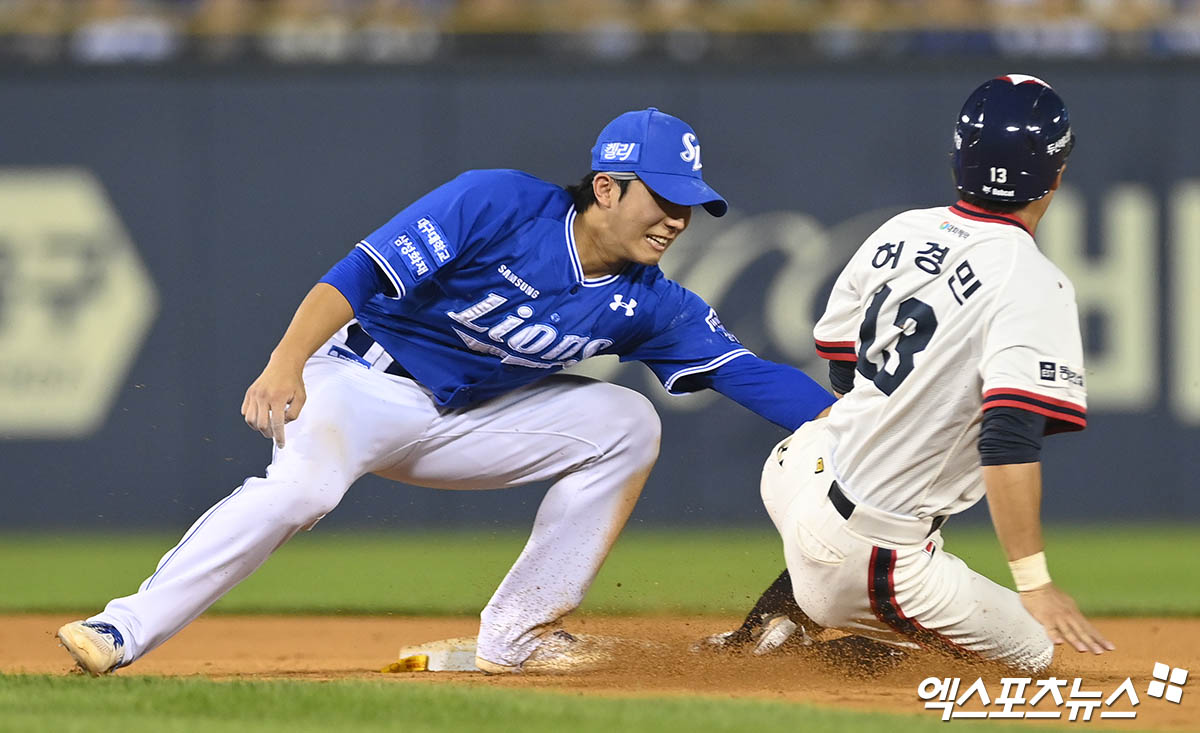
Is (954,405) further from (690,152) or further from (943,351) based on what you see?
(690,152)

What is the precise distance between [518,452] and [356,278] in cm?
92

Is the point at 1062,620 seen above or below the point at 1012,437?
below

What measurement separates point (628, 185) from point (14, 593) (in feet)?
13.8

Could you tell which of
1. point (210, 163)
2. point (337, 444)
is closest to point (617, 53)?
point (210, 163)

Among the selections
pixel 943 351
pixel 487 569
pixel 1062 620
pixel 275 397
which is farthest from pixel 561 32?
pixel 1062 620

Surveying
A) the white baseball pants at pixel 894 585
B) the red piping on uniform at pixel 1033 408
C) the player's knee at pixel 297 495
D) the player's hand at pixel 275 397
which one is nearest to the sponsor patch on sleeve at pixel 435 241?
the player's hand at pixel 275 397

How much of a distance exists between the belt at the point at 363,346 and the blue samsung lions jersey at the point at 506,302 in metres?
0.03

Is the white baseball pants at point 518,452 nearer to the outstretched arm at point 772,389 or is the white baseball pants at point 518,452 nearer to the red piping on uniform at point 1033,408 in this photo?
the outstretched arm at point 772,389

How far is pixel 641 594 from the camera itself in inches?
281

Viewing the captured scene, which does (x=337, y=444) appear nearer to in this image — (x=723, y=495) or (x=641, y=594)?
(x=641, y=594)

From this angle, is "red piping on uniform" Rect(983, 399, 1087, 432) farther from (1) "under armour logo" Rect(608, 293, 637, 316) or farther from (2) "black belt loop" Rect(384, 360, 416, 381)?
(2) "black belt loop" Rect(384, 360, 416, 381)

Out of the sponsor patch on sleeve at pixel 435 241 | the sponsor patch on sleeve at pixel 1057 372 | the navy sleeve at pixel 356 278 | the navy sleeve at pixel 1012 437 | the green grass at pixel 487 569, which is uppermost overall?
the sponsor patch on sleeve at pixel 435 241

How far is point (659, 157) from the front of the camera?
179 inches

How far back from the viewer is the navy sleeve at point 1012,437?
351 centimetres
